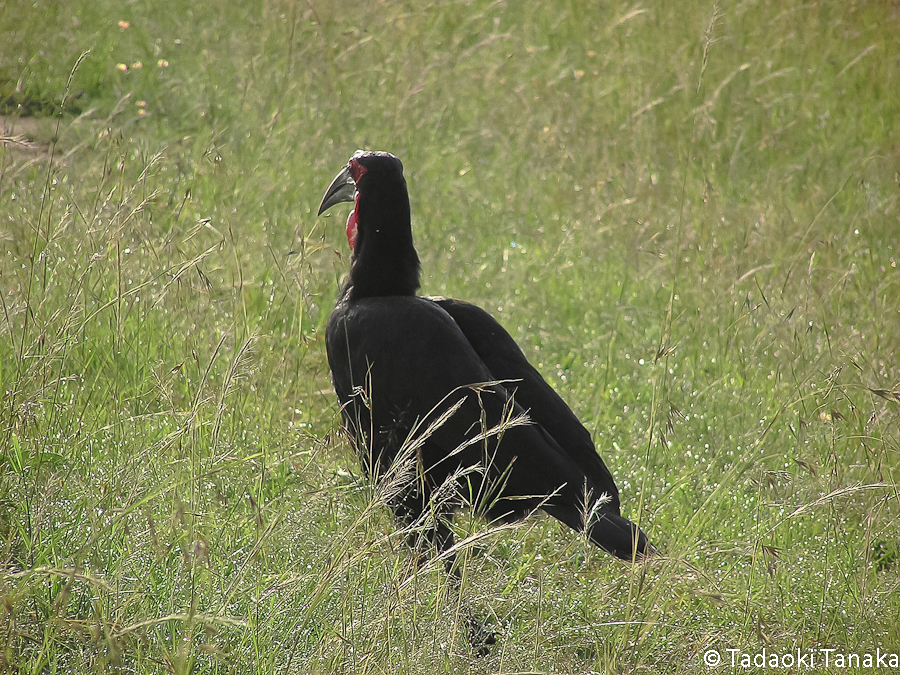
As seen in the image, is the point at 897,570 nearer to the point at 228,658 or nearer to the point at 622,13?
the point at 228,658

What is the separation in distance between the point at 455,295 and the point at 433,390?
1903 millimetres

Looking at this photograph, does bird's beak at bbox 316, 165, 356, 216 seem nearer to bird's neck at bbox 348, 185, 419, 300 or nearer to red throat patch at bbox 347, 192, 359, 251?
red throat patch at bbox 347, 192, 359, 251

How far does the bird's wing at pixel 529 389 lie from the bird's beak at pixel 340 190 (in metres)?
0.59

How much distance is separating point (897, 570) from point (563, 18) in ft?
19.7

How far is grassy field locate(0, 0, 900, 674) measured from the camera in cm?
226

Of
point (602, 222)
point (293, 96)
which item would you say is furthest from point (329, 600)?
point (293, 96)

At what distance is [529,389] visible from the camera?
3.13 metres

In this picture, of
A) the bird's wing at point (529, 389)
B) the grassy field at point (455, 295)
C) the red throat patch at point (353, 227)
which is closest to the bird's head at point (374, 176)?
the red throat patch at point (353, 227)

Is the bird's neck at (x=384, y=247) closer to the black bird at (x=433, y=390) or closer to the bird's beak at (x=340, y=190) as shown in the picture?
the black bird at (x=433, y=390)

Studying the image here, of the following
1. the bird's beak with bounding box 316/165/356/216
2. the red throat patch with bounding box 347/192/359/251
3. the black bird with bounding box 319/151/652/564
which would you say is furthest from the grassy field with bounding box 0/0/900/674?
the bird's beak with bounding box 316/165/356/216

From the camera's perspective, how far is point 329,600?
8.23 ft

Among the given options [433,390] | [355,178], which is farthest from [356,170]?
[433,390]

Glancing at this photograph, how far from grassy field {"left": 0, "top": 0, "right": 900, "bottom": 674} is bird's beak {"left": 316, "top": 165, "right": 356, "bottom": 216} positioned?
1.40 feet

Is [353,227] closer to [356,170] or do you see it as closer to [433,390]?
[356,170]
